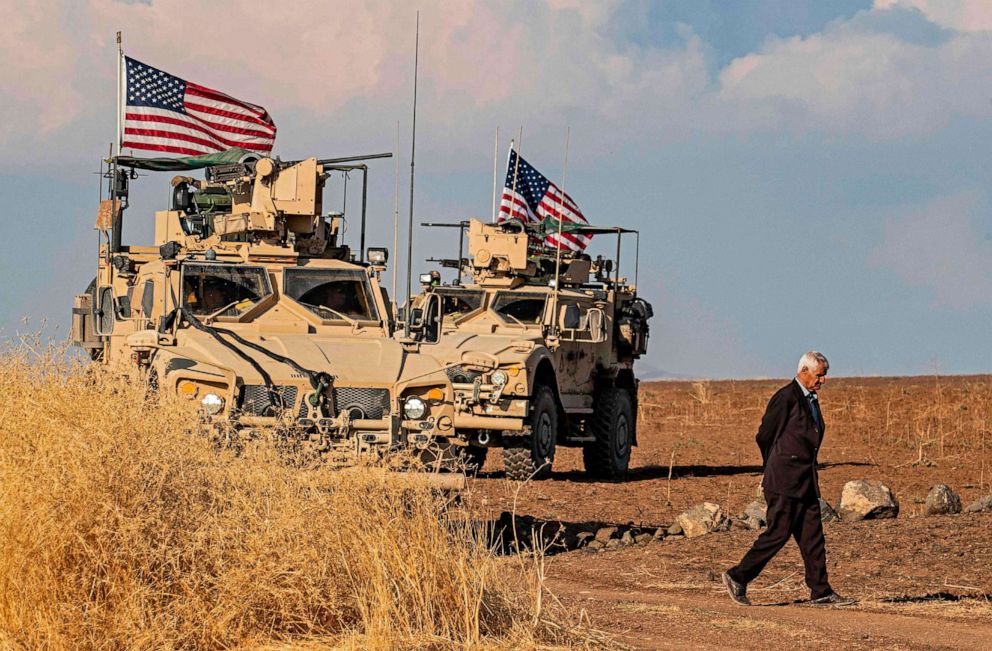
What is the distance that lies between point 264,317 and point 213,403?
7.44 ft

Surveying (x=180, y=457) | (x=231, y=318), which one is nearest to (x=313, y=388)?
(x=231, y=318)

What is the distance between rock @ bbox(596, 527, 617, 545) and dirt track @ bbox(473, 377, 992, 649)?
38cm

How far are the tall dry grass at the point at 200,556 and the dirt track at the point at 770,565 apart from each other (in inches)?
30.2

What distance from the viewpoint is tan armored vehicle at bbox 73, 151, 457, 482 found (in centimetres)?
1178

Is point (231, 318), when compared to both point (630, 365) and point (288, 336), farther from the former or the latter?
point (630, 365)

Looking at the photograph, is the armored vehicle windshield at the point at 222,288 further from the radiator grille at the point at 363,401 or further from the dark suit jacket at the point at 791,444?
the dark suit jacket at the point at 791,444

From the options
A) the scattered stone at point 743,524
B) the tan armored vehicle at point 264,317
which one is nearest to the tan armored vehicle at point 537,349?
the tan armored vehicle at point 264,317

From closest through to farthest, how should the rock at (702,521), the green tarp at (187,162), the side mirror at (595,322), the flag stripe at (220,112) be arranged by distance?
1. the rock at (702,521)
2. the green tarp at (187,162)
3. the flag stripe at (220,112)
4. the side mirror at (595,322)

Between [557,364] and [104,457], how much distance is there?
40.1ft

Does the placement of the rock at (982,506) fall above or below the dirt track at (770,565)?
above

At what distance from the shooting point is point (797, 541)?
9.66m

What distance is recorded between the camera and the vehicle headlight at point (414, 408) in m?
11.9

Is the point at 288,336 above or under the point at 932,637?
above

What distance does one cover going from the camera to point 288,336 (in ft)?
43.6
